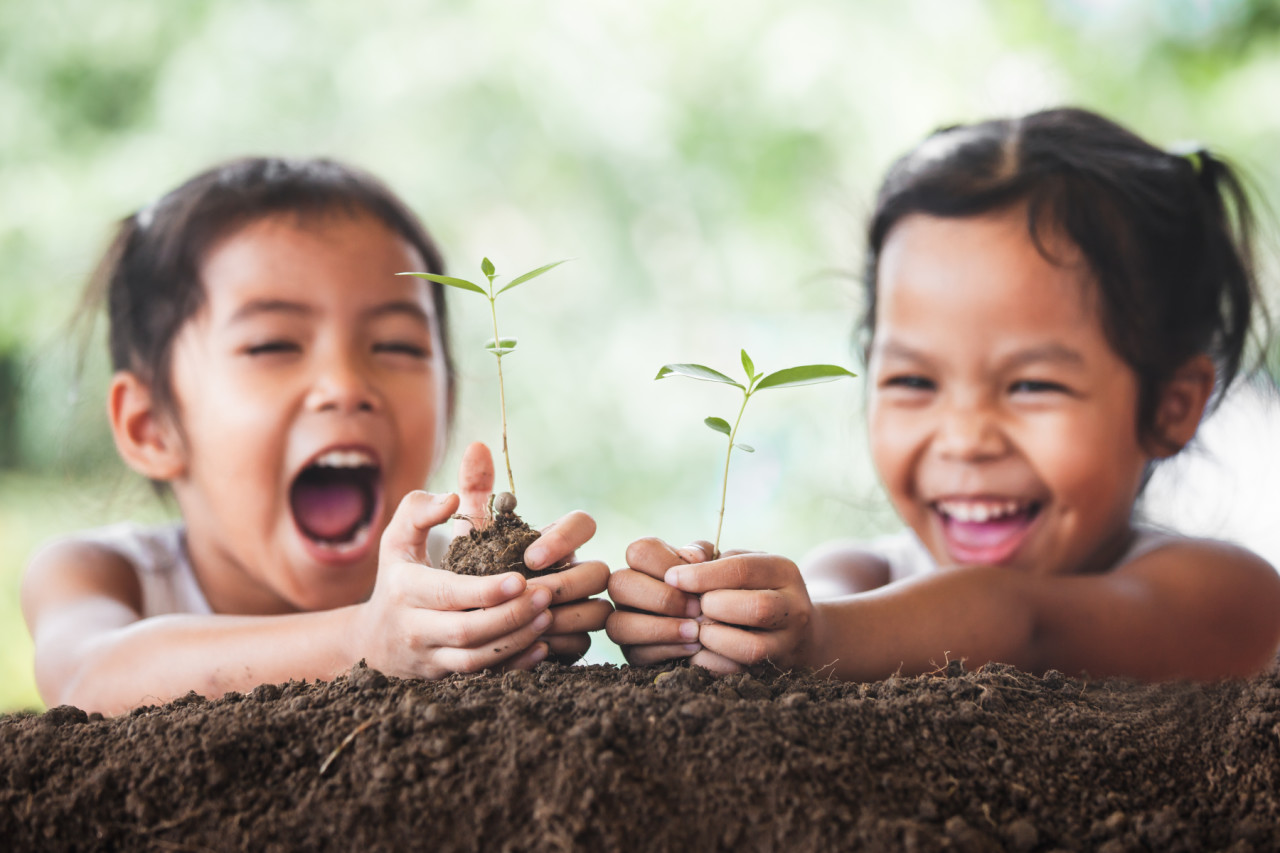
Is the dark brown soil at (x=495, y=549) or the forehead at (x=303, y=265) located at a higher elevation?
the forehead at (x=303, y=265)

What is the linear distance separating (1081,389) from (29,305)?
375cm

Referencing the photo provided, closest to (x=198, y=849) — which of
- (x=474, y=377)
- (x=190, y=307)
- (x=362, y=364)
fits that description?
(x=362, y=364)

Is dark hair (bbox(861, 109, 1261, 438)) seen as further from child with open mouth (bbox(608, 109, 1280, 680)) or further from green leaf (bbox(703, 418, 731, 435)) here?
green leaf (bbox(703, 418, 731, 435))

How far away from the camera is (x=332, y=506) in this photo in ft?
6.39

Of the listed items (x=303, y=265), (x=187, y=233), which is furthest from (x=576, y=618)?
(x=187, y=233)

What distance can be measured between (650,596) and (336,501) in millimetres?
1100

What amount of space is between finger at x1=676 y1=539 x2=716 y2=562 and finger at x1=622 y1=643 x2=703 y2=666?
11 cm

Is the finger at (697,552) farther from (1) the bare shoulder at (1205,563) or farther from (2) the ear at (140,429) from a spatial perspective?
(2) the ear at (140,429)

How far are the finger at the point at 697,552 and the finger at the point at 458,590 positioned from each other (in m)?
0.19

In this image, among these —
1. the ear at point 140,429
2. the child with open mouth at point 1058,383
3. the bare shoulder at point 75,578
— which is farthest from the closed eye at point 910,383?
the bare shoulder at point 75,578

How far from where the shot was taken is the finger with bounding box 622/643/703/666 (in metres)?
1.07

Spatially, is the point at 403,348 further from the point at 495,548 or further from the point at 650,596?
the point at 650,596

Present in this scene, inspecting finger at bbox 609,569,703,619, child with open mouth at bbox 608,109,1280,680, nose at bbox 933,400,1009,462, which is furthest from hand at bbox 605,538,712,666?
nose at bbox 933,400,1009,462

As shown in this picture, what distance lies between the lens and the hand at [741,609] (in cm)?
103
